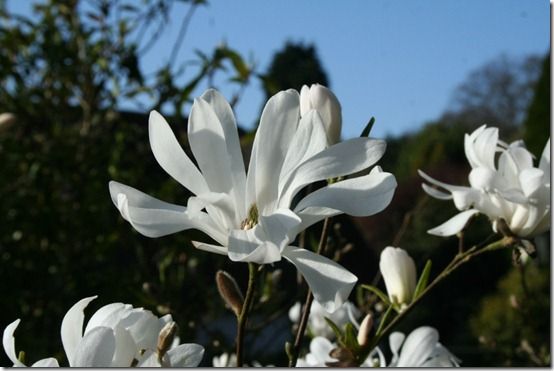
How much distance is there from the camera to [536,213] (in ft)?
2.02

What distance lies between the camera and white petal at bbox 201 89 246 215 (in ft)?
1.56

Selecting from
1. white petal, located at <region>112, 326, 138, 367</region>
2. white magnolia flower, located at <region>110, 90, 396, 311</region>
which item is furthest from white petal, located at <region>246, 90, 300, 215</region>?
white petal, located at <region>112, 326, 138, 367</region>

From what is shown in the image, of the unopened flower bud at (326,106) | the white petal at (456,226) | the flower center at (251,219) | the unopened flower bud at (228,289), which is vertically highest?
the unopened flower bud at (326,106)

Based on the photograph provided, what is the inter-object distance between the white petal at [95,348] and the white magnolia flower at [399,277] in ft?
0.90

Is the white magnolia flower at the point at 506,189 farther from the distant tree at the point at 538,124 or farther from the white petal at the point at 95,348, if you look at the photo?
the distant tree at the point at 538,124

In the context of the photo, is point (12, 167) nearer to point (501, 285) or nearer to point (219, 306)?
point (219, 306)

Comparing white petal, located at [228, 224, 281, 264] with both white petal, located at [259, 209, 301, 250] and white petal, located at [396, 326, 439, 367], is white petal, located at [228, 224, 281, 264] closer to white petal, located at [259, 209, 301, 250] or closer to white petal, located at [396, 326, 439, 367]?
white petal, located at [259, 209, 301, 250]

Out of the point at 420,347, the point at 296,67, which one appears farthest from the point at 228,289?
the point at 296,67

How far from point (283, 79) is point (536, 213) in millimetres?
1283

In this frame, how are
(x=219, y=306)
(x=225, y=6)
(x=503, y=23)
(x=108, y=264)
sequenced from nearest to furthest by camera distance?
(x=503, y=23) < (x=225, y=6) < (x=219, y=306) < (x=108, y=264)

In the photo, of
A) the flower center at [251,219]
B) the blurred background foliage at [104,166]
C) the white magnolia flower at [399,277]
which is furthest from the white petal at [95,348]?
the blurred background foliage at [104,166]

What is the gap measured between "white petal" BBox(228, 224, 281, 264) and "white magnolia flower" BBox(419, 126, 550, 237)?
0.25 meters

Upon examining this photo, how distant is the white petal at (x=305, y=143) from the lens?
46 centimetres

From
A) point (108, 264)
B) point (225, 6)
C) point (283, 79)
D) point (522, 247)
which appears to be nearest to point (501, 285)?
point (283, 79)
